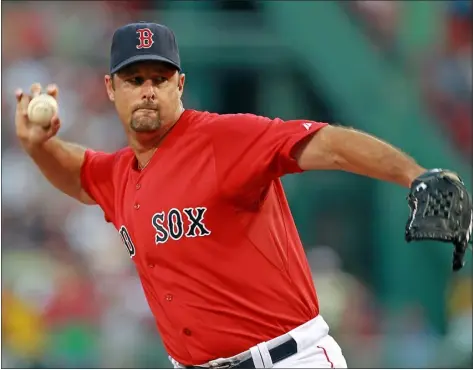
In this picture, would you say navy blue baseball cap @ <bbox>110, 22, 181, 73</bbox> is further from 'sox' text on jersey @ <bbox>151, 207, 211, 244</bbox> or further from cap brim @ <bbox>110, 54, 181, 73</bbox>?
'sox' text on jersey @ <bbox>151, 207, 211, 244</bbox>

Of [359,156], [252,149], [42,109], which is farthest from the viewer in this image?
[42,109]

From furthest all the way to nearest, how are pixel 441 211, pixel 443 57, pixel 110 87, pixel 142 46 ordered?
pixel 443 57
pixel 110 87
pixel 142 46
pixel 441 211

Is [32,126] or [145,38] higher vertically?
[145,38]

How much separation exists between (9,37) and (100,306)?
2332 mm

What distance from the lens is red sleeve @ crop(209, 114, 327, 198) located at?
103 inches

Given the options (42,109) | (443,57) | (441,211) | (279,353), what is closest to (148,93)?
(42,109)

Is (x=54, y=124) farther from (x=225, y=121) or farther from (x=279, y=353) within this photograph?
(x=279, y=353)

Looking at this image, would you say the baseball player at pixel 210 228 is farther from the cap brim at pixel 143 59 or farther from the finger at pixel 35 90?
the finger at pixel 35 90

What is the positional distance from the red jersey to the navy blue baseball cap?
0.23 meters

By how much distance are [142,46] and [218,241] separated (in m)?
0.72

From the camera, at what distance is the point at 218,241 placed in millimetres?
2830

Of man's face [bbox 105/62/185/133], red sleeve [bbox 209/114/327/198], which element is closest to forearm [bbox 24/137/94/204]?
man's face [bbox 105/62/185/133]

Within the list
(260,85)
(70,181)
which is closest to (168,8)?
(260,85)

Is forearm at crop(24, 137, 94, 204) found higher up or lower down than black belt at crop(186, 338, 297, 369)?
higher up
